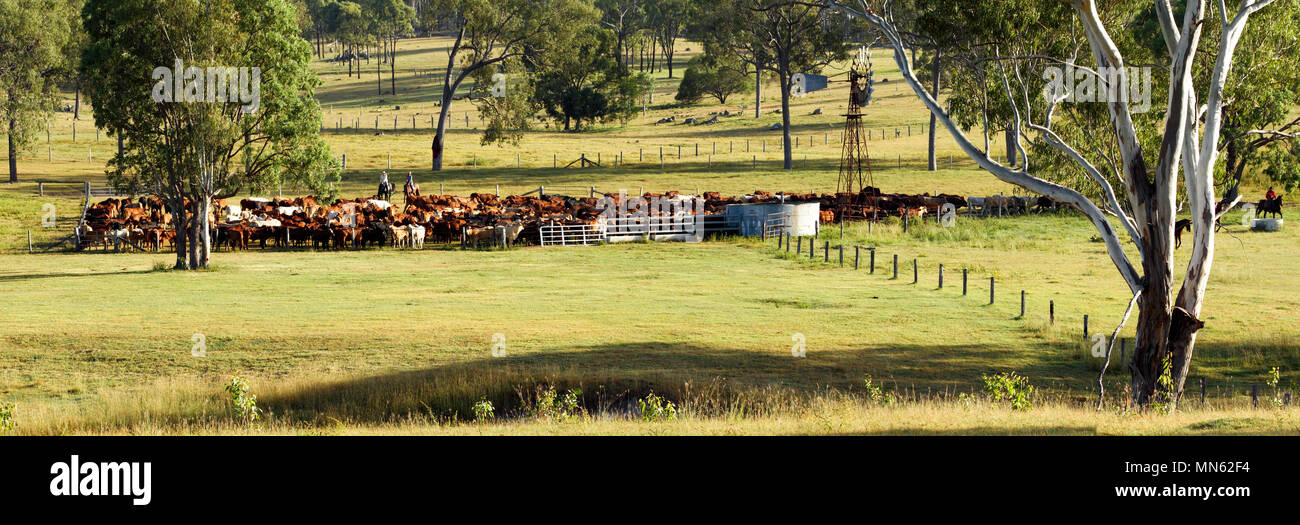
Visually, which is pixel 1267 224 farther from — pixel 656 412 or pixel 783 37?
pixel 656 412

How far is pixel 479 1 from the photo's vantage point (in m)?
78.5

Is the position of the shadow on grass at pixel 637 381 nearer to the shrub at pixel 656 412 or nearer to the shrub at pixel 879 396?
the shrub at pixel 879 396

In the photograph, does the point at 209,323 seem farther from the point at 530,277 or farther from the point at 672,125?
the point at 672,125

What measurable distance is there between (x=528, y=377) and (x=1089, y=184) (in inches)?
555

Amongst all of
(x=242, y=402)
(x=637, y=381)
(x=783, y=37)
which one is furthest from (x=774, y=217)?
(x=783, y=37)

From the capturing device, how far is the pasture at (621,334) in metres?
17.3

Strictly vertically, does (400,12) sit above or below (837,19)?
above

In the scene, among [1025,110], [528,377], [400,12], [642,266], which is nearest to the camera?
[528,377]

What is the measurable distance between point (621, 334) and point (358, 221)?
26.7 meters

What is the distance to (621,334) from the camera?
26.2 metres


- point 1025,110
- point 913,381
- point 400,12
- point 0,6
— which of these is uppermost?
point 400,12

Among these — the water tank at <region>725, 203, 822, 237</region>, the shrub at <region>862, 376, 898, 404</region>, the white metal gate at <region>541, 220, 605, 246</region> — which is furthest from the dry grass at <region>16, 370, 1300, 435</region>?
the water tank at <region>725, 203, 822, 237</region>

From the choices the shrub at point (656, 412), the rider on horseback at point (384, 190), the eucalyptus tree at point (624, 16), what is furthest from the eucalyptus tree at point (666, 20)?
the shrub at point (656, 412)

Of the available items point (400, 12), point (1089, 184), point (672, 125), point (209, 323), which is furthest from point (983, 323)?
point (400, 12)
